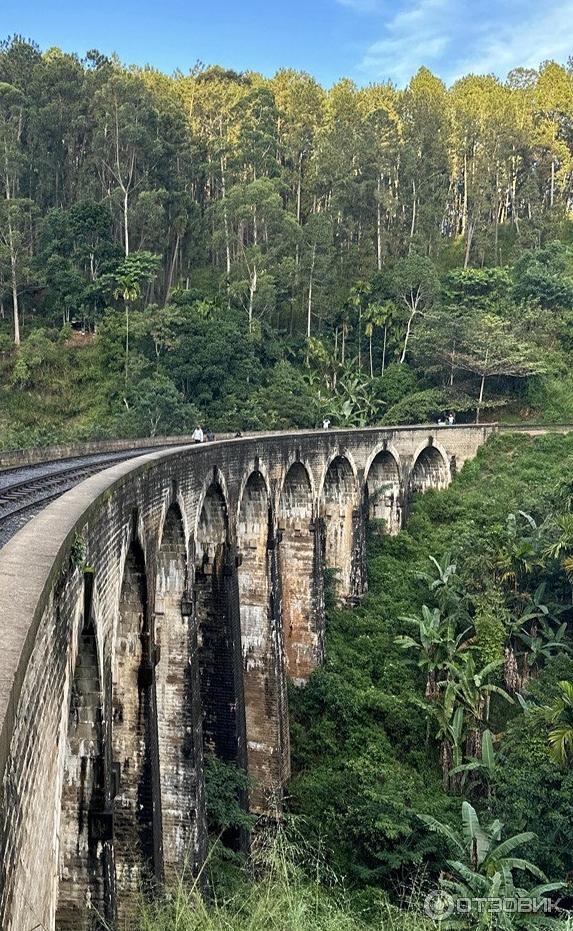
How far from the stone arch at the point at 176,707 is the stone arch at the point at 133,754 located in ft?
7.02

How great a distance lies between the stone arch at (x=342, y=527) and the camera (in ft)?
89.7

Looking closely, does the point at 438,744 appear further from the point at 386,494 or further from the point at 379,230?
the point at 379,230

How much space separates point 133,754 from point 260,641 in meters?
8.71

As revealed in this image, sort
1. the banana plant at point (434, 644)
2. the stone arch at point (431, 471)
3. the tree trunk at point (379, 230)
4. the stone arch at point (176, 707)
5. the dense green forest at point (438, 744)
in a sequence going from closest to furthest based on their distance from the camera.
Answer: the stone arch at point (176, 707) < the dense green forest at point (438, 744) < the banana plant at point (434, 644) < the stone arch at point (431, 471) < the tree trunk at point (379, 230)

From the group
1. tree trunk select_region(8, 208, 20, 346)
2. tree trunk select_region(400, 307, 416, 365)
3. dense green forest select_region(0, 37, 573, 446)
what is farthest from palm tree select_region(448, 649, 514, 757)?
tree trunk select_region(8, 208, 20, 346)

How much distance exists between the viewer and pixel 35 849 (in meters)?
4.61

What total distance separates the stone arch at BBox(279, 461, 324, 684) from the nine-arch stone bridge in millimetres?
45

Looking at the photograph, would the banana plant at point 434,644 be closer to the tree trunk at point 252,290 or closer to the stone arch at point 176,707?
the stone arch at point 176,707

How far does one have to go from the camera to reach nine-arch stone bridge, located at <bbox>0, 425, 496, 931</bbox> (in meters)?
4.66

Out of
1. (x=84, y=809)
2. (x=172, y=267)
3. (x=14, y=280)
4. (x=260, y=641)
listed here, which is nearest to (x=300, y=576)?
(x=260, y=641)

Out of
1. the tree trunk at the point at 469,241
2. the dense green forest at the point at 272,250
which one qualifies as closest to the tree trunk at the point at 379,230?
the dense green forest at the point at 272,250

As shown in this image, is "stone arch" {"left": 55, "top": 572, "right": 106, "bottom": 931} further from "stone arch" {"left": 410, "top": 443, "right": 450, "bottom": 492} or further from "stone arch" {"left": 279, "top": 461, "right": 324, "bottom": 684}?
"stone arch" {"left": 410, "top": 443, "right": 450, "bottom": 492}

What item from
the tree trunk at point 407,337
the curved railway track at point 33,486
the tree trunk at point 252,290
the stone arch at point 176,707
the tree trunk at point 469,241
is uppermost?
the tree trunk at point 469,241

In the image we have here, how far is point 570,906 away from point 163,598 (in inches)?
412
